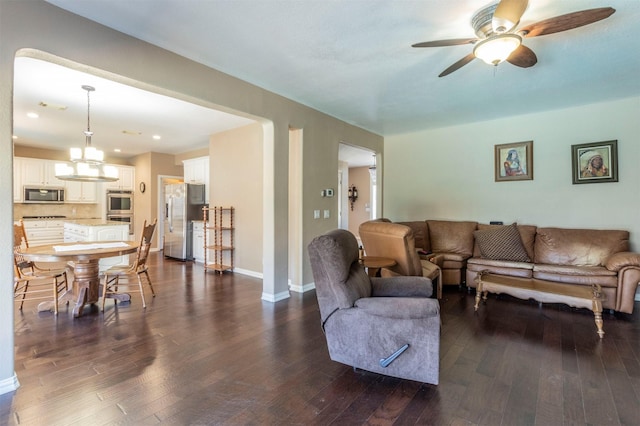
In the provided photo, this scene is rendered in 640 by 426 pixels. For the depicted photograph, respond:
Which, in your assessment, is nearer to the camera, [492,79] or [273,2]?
[273,2]

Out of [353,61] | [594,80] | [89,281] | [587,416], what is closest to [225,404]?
[587,416]

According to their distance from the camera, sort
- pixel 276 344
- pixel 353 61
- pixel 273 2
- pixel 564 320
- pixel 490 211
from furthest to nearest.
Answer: pixel 490 211 → pixel 564 320 → pixel 353 61 → pixel 276 344 → pixel 273 2

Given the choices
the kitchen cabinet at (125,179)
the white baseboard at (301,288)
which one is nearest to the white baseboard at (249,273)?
the white baseboard at (301,288)

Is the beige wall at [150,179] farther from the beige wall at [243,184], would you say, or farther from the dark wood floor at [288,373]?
the dark wood floor at [288,373]

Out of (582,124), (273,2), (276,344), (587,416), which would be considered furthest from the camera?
(582,124)

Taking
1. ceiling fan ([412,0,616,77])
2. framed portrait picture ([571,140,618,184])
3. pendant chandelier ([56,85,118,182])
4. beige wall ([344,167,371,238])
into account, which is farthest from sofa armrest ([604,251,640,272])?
beige wall ([344,167,371,238])

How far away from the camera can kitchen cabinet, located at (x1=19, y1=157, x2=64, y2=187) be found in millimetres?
6793

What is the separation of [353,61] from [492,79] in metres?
1.65

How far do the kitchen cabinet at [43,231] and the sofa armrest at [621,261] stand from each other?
397 inches

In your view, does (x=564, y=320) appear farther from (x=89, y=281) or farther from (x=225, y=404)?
(x=89, y=281)

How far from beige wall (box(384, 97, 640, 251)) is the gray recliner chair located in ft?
12.3

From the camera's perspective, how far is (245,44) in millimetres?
2674

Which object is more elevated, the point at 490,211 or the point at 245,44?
the point at 245,44

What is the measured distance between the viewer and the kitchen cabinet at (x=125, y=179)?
8.01 meters
